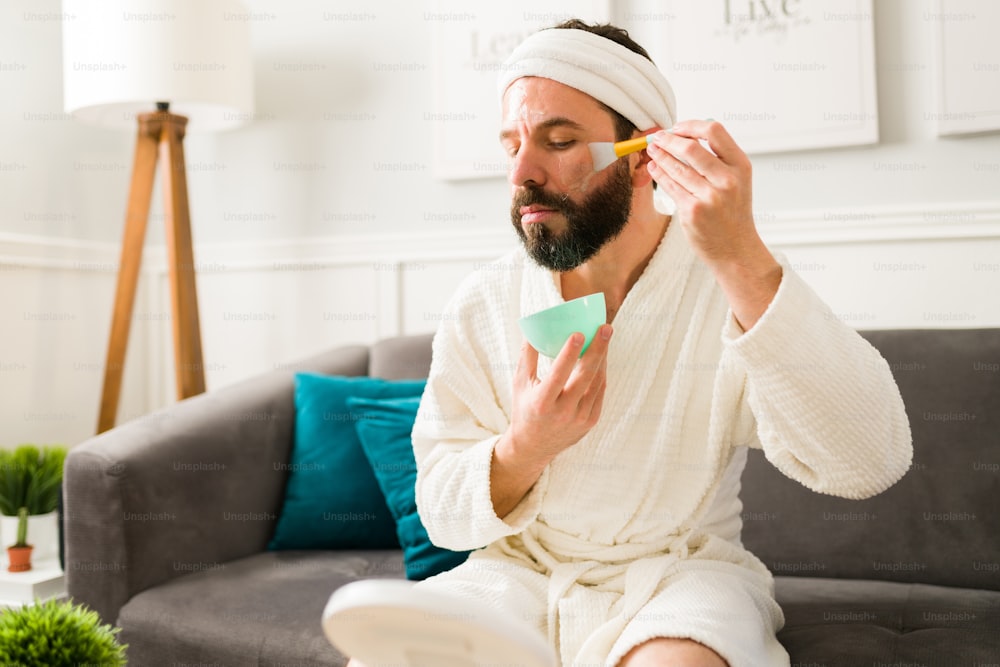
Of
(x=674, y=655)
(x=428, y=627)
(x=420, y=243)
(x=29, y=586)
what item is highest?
(x=420, y=243)

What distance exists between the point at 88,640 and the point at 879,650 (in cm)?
112

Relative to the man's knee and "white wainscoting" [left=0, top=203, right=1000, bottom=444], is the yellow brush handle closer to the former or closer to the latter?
the man's knee

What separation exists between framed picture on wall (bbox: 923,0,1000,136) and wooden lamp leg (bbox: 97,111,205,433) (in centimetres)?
203

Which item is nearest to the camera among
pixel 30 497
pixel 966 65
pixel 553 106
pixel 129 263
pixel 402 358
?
pixel 553 106

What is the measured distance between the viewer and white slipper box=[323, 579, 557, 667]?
2.90ft

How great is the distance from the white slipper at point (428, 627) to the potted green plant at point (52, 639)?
0.29 meters

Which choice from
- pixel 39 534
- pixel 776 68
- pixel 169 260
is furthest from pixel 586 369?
pixel 169 260

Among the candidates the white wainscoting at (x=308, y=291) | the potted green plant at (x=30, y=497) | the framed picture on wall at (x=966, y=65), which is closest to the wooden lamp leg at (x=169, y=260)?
the white wainscoting at (x=308, y=291)

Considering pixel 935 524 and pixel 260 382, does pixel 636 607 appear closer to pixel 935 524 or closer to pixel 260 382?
pixel 935 524

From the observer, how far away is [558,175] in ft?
4.70

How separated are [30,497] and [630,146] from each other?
1.71 metres

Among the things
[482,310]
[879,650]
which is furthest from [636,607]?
[482,310]

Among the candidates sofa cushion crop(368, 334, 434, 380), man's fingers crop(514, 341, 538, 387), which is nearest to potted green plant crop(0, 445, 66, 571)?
sofa cushion crop(368, 334, 434, 380)

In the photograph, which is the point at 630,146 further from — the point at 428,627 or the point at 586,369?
the point at 428,627
